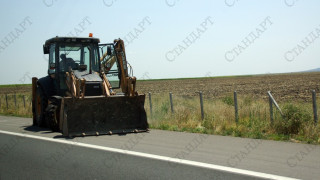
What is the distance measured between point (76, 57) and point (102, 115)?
8.97 ft

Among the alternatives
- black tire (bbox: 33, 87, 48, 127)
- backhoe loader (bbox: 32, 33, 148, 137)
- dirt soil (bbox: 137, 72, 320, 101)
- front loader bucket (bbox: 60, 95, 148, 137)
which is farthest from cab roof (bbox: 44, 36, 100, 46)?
dirt soil (bbox: 137, 72, 320, 101)

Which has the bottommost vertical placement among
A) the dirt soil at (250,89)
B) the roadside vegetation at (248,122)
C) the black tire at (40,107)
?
the roadside vegetation at (248,122)

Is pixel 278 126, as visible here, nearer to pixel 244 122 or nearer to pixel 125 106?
pixel 244 122

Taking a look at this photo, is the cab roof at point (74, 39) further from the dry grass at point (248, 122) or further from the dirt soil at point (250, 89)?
the dirt soil at point (250, 89)

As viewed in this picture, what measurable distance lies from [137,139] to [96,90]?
2.81 meters

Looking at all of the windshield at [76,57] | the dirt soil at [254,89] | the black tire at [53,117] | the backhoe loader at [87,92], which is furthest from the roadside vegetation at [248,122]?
the dirt soil at [254,89]

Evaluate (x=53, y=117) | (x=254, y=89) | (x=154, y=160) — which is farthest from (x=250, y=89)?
(x=154, y=160)

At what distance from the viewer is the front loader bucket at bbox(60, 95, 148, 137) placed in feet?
33.3

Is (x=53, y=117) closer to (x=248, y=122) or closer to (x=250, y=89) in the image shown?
(x=248, y=122)

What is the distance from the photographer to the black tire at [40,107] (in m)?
12.8

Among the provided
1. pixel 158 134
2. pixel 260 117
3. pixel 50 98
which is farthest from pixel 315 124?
pixel 50 98

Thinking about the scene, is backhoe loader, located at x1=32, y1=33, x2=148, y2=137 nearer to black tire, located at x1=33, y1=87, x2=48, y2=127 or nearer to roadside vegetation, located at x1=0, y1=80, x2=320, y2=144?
black tire, located at x1=33, y1=87, x2=48, y2=127

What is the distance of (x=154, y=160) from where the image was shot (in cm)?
672

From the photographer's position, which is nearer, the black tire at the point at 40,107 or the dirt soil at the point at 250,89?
the black tire at the point at 40,107
